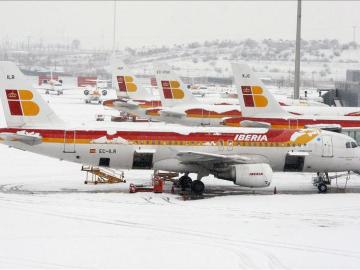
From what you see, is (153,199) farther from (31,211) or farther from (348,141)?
(348,141)

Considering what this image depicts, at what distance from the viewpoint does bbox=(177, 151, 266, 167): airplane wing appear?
37156 millimetres

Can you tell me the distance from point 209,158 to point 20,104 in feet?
36.0

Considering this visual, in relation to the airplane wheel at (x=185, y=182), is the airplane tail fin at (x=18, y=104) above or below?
above

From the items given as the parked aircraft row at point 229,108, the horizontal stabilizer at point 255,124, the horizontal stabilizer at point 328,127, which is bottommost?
the horizontal stabilizer at point 328,127

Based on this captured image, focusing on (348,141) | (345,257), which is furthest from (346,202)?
(345,257)

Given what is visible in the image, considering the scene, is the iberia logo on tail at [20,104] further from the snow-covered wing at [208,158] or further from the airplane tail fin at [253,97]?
the airplane tail fin at [253,97]

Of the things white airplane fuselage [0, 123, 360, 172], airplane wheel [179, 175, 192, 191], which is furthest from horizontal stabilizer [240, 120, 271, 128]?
airplane wheel [179, 175, 192, 191]

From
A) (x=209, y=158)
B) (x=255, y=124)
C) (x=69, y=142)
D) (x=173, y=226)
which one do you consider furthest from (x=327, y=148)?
(x=69, y=142)

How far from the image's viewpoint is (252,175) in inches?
1479

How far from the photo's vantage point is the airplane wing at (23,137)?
37000 mm

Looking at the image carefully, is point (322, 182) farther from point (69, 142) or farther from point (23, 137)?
point (23, 137)

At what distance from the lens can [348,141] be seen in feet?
135

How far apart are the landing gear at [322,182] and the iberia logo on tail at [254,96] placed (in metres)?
12.7

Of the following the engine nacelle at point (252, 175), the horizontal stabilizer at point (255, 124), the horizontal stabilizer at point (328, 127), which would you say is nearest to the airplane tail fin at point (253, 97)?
the horizontal stabilizer at point (255, 124)
